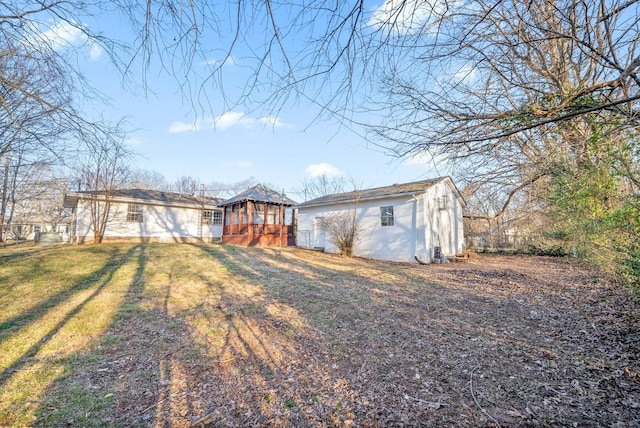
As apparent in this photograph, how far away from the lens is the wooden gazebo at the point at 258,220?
15781 millimetres

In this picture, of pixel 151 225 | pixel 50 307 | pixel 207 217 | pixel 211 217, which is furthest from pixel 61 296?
pixel 211 217

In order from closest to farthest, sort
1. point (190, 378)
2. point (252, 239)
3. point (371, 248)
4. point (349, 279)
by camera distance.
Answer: point (190, 378) < point (349, 279) < point (371, 248) < point (252, 239)

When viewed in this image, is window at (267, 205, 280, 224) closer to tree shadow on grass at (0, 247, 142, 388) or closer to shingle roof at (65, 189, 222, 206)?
shingle roof at (65, 189, 222, 206)

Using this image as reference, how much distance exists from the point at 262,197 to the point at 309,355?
1363 cm

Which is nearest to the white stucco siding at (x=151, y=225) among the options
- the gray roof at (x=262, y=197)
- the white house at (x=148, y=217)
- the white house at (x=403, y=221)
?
the white house at (x=148, y=217)

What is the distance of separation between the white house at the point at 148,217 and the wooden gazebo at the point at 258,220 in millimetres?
1806

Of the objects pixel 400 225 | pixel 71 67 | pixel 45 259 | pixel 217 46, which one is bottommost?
pixel 45 259

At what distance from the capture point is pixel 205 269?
813cm

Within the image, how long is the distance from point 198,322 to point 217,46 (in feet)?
13.1

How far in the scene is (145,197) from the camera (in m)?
16.8

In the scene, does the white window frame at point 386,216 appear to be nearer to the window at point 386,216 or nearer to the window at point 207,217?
the window at point 386,216

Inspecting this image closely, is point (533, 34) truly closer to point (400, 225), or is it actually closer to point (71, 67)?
point (71, 67)

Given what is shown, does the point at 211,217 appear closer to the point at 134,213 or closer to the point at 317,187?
the point at 134,213

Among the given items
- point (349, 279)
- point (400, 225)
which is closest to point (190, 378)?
point (349, 279)
